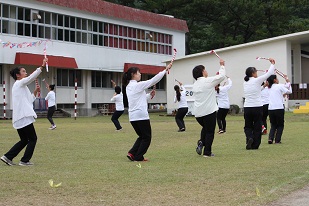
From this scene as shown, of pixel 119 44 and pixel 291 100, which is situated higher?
pixel 119 44

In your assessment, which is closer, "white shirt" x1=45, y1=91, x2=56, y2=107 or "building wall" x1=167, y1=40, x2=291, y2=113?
"white shirt" x1=45, y1=91, x2=56, y2=107

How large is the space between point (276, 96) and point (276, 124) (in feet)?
2.34

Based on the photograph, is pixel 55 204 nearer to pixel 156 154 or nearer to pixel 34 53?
pixel 156 154

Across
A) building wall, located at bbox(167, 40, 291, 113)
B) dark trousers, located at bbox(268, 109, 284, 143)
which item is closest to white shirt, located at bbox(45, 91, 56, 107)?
dark trousers, located at bbox(268, 109, 284, 143)

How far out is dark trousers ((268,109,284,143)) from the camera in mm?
13367

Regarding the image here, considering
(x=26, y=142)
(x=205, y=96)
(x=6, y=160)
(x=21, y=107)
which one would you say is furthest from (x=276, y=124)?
(x=6, y=160)

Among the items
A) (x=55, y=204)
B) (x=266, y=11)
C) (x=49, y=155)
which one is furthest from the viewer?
(x=266, y=11)

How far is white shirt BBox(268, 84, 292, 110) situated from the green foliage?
114 ft

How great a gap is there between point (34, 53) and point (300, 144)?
25.5 meters

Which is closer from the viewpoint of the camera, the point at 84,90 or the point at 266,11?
the point at 84,90

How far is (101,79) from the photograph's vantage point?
43719 mm

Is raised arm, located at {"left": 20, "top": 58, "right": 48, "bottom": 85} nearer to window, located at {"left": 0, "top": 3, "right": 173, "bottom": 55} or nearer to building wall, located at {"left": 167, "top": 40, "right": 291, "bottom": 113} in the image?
window, located at {"left": 0, "top": 3, "right": 173, "bottom": 55}

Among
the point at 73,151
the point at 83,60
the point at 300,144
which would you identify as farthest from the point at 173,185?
the point at 83,60

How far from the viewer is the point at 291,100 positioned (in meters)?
37.1
